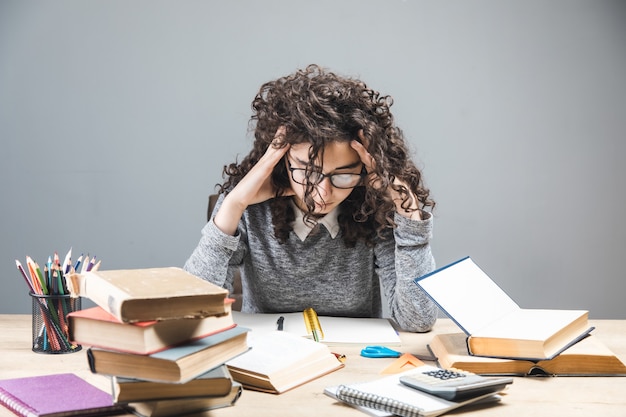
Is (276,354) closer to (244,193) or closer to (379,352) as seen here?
(379,352)

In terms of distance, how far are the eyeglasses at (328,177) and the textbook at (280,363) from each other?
387 mm

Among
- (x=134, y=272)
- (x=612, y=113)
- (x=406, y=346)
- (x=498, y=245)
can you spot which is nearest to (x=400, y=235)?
(x=406, y=346)

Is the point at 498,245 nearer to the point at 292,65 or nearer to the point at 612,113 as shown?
the point at 612,113

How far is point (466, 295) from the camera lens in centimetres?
139

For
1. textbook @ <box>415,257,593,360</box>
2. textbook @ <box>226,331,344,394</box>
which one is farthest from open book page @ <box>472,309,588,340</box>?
textbook @ <box>226,331,344,394</box>

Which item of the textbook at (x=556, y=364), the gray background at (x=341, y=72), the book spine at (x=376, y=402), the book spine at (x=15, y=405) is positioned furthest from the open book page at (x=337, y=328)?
the gray background at (x=341, y=72)

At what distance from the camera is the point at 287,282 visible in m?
1.80

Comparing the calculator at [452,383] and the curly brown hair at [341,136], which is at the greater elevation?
the curly brown hair at [341,136]

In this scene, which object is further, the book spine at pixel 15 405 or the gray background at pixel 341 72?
the gray background at pixel 341 72

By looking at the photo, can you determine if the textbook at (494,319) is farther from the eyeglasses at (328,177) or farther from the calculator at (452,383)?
the eyeglasses at (328,177)

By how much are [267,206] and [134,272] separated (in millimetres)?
756

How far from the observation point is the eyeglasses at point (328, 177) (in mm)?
1545

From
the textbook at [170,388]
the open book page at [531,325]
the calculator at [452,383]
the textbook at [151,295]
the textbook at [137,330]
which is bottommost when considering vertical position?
the calculator at [452,383]

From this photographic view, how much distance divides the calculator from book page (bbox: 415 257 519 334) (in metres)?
0.18
